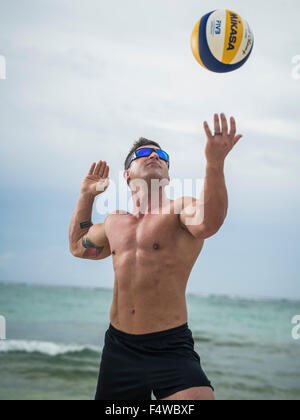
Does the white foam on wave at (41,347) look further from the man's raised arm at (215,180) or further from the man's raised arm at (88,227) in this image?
the man's raised arm at (215,180)

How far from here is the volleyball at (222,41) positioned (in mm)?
4367

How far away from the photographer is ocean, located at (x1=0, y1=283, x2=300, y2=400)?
383 inches

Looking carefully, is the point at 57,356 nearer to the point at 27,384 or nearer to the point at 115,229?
the point at 27,384

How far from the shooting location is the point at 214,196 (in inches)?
124

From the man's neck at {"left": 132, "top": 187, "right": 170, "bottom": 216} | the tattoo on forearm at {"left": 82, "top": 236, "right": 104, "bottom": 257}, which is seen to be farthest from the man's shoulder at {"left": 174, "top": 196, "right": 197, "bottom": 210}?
the tattoo on forearm at {"left": 82, "top": 236, "right": 104, "bottom": 257}

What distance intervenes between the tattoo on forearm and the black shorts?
98 centimetres

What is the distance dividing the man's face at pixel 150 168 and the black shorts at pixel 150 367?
1.39m

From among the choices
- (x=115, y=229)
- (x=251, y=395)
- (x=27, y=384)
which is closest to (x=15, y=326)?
(x=27, y=384)

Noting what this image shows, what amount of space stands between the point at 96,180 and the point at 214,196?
192 cm

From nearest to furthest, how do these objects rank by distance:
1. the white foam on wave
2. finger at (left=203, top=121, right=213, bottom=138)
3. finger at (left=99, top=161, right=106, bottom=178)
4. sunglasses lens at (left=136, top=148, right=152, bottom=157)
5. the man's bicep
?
finger at (left=203, top=121, right=213, bottom=138), sunglasses lens at (left=136, top=148, right=152, bottom=157), the man's bicep, finger at (left=99, top=161, right=106, bottom=178), the white foam on wave

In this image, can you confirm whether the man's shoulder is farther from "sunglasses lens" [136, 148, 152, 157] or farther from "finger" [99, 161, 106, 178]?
"finger" [99, 161, 106, 178]

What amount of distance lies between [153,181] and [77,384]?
7083mm

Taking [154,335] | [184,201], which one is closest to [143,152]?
[184,201]

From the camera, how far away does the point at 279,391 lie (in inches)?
394
